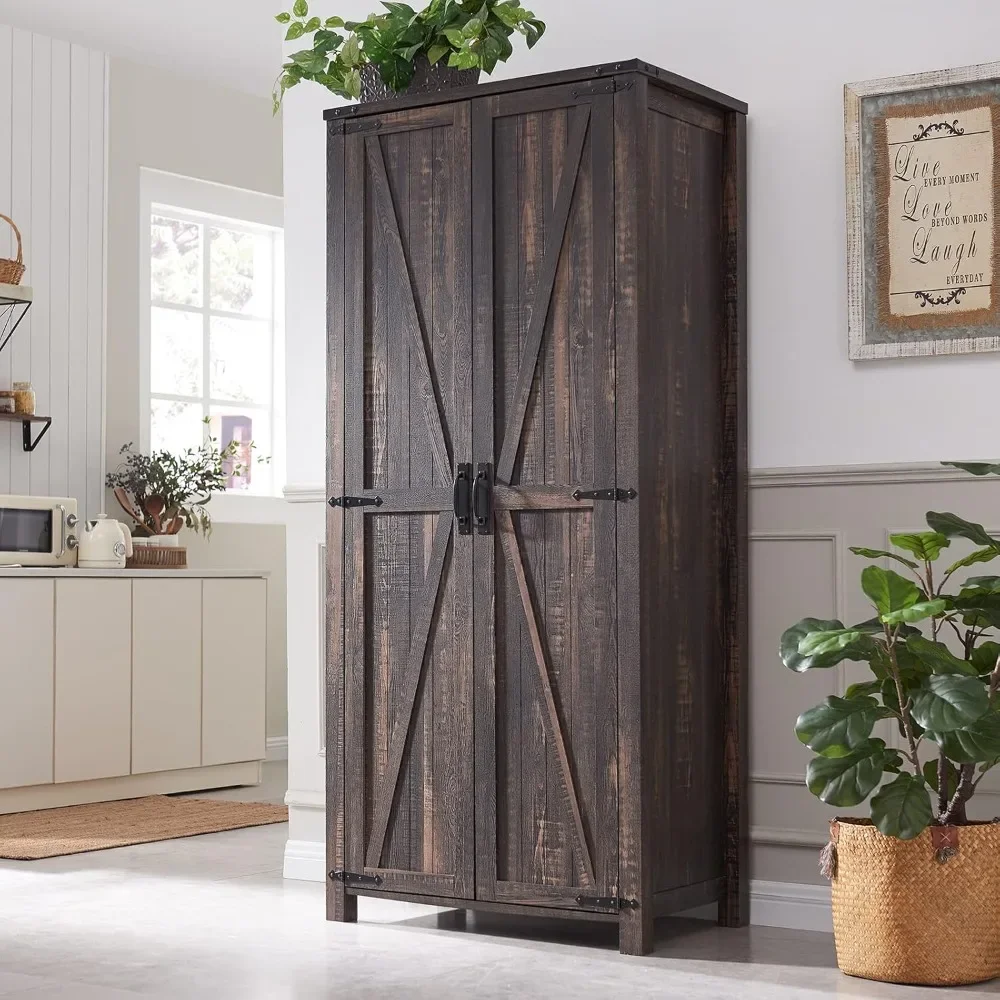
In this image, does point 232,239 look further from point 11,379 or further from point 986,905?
point 986,905

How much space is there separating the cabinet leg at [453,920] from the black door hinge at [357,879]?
0.18 meters

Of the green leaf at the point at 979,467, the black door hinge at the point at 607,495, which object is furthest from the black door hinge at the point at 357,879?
the green leaf at the point at 979,467

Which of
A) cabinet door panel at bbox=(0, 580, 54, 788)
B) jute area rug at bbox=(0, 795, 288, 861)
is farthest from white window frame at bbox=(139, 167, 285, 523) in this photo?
jute area rug at bbox=(0, 795, 288, 861)

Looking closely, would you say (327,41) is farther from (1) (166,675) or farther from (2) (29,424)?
(1) (166,675)

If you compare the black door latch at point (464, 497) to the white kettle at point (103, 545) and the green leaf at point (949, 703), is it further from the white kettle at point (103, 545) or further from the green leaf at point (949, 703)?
the white kettle at point (103, 545)

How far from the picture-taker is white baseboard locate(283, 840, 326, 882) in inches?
165

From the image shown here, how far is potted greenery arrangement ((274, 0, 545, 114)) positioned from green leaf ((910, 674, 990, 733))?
1678 millimetres

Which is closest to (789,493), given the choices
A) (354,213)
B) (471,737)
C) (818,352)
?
(818,352)

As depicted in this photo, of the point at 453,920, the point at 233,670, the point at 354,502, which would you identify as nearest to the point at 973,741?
the point at 453,920

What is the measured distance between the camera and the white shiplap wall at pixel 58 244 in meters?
6.07

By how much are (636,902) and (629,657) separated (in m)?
0.49

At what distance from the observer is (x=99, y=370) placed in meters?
6.38

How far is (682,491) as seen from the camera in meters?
3.46

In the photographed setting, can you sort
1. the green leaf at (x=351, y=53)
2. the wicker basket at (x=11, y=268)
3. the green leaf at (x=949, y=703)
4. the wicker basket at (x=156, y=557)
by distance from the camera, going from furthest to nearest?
the wicker basket at (x=156, y=557)
the wicker basket at (x=11, y=268)
the green leaf at (x=351, y=53)
the green leaf at (x=949, y=703)
